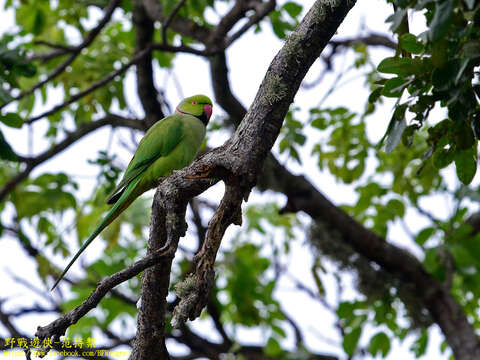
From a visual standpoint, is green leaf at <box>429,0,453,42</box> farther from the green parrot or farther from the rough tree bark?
the green parrot

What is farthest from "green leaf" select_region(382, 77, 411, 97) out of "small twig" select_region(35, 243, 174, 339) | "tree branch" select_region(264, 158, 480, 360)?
"tree branch" select_region(264, 158, 480, 360)

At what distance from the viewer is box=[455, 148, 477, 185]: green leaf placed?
2.10 meters

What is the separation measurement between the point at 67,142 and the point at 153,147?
5.10 feet

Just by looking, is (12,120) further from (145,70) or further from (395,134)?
(395,134)

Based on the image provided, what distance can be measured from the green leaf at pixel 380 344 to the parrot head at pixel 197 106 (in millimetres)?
2322

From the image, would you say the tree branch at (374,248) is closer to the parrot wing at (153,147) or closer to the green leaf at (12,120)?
the parrot wing at (153,147)

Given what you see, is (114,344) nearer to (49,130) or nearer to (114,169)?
(114,169)

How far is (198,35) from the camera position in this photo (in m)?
4.92

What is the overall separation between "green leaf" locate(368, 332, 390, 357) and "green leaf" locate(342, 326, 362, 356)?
169mm

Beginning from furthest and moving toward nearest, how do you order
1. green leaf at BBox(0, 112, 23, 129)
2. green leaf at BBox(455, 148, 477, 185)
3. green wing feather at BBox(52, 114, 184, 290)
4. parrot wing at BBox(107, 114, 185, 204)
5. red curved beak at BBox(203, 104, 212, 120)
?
red curved beak at BBox(203, 104, 212, 120)
parrot wing at BBox(107, 114, 185, 204)
green wing feather at BBox(52, 114, 184, 290)
green leaf at BBox(0, 112, 23, 129)
green leaf at BBox(455, 148, 477, 185)

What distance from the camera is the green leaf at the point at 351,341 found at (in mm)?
4688

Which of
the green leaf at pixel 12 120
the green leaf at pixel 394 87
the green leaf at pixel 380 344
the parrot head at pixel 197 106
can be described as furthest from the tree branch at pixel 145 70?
the green leaf at pixel 394 87

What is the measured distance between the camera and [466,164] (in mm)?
2115

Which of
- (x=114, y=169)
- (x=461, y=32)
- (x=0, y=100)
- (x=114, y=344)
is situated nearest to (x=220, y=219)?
(x=461, y=32)
